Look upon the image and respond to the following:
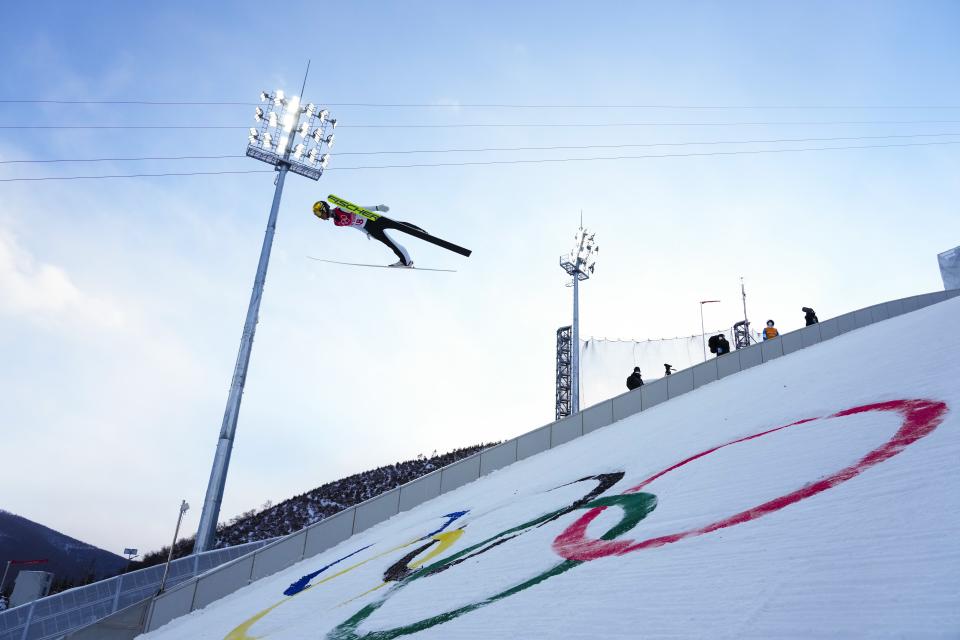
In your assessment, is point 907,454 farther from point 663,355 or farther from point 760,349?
point 663,355

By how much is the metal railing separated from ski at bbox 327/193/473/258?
27.7 ft

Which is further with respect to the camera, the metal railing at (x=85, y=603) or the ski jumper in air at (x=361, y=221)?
the ski jumper in air at (x=361, y=221)

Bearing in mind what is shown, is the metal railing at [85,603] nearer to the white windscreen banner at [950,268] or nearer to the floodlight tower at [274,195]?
the floodlight tower at [274,195]

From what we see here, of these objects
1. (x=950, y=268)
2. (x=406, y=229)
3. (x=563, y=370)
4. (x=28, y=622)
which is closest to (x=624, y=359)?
(x=563, y=370)

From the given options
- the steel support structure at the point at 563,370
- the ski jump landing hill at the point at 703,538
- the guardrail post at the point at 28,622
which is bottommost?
the guardrail post at the point at 28,622

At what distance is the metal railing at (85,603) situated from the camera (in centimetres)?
1035

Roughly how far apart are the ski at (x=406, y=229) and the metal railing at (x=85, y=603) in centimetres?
845

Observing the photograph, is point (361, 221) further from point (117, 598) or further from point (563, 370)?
point (563, 370)

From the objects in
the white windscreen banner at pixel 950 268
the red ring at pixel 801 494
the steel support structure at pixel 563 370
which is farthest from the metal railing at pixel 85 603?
the white windscreen banner at pixel 950 268

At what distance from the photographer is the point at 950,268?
18.9 metres

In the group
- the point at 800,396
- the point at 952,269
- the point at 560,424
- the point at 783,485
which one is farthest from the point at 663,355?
the point at 783,485

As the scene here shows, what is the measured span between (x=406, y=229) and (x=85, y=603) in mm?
9778

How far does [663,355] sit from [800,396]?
2001cm

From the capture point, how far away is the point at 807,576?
268 centimetres
